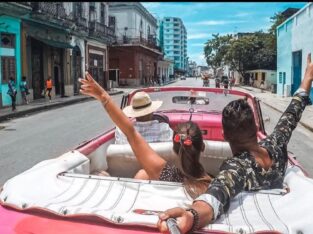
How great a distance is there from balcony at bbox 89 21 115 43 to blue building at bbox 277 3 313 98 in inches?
539

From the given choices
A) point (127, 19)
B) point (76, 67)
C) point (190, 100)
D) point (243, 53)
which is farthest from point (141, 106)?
point (243, 53)

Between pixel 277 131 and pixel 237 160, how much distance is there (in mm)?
627

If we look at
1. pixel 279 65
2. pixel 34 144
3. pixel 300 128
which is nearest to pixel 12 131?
pixel 34 144

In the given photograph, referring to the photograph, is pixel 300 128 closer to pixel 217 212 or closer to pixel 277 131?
pixel 277 131

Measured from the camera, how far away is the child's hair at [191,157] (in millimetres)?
2355

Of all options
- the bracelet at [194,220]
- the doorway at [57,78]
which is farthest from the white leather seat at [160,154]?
the doorway at [57,78]

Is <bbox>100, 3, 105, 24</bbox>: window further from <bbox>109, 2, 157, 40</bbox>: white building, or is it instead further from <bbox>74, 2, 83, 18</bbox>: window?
<bbox>109, 2, 157, 40</bbox>: white building

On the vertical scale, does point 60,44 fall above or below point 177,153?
above

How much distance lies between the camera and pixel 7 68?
20297 millimetres

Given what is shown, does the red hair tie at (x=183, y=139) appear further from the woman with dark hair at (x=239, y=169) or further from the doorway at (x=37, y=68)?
the doorway at (x=37, y=68)

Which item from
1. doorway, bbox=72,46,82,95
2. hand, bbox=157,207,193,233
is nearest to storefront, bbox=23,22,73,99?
doorway, bbox=72,46,82,95

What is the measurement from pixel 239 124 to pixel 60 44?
82.1ft

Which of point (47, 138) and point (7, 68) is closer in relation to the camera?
point (47, 138)

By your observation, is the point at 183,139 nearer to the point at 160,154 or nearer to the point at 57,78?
the point at 160,154
